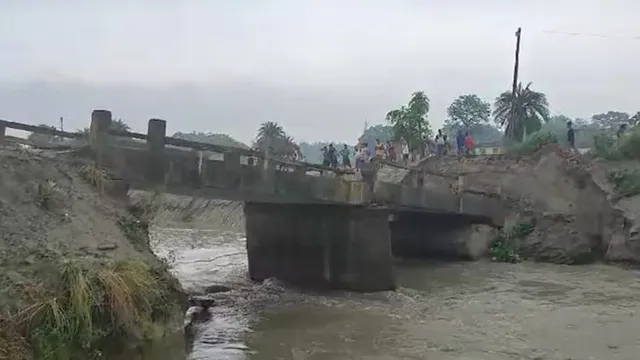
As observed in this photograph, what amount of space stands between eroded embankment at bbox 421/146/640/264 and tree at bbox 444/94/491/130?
45346 mm

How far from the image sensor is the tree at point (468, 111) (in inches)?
3110

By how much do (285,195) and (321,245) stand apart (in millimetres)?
3104

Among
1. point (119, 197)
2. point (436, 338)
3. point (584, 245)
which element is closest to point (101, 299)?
point (119, 197)

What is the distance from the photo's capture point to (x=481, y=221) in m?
31.5

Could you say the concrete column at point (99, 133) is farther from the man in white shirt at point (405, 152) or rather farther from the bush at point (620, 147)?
the bush at point (620, 147)

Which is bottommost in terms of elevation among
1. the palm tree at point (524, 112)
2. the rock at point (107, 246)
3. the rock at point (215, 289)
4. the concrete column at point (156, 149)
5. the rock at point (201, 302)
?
the rock at point (215, 289)

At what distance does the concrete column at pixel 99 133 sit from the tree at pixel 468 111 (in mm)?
66015

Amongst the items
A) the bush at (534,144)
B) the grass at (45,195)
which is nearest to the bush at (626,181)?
the bush at (534,144)

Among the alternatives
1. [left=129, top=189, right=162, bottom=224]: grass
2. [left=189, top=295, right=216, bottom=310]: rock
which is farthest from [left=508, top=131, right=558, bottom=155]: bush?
[left=129, top=189, right=162, bottom=224]: grass

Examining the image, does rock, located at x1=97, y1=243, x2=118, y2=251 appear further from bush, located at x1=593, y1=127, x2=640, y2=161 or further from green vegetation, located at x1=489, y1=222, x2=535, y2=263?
bush, located at x1=593, y1=127, x2=640, y2=161

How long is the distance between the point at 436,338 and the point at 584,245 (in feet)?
54.9

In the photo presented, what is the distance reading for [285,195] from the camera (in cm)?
1966

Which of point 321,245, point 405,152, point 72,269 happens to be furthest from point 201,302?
point 405,152

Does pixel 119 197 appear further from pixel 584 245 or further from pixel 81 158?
pixel 584 245
